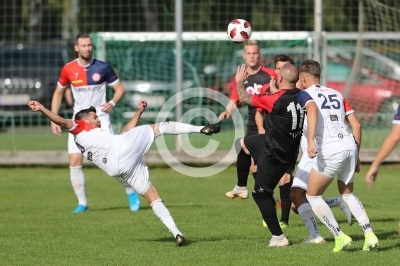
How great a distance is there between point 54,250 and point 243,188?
A: 243 centimetres

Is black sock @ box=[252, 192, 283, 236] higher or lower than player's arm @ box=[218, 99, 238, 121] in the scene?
lower

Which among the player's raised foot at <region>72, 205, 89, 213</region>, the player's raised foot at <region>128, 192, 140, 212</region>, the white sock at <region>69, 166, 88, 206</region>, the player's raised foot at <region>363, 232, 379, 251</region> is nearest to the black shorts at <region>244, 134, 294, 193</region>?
the player's raised foot at <region>363, 232, 379, 251</region>

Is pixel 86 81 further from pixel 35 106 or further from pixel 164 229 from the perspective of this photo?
pixel 35 106

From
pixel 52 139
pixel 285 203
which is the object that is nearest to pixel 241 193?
pixel 285 203

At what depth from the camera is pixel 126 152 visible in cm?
898

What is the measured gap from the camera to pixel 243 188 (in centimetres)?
1012

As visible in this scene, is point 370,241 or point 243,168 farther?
point 243,168

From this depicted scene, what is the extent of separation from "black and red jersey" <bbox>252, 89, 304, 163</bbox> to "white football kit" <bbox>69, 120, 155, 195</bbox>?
1.24 meters

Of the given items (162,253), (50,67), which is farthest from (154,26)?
(162,253)

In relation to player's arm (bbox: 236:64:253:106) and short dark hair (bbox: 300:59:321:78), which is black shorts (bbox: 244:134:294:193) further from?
short dark hair (bbox: 300:59:321:78)

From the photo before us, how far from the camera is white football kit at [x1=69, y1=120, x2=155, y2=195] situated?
8.98 meters

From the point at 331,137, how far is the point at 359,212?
804 millimetres

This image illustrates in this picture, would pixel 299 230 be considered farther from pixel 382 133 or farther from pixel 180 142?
pixel 382 133

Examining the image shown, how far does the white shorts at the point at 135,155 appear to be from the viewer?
8977mm
